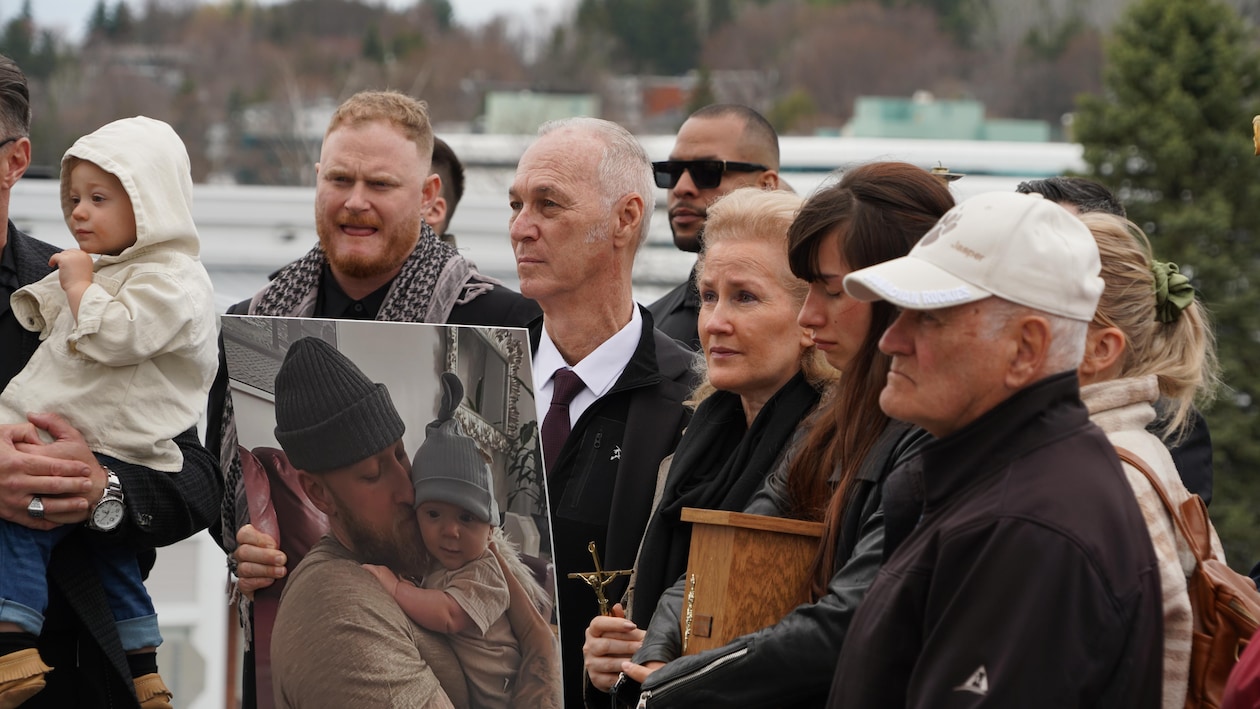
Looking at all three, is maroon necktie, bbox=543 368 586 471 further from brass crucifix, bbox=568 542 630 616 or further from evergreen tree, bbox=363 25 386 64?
evergreen tree, bbox=363 25 386 64

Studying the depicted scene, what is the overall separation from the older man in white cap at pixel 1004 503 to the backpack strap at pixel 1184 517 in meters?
0.48

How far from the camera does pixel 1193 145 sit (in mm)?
23453

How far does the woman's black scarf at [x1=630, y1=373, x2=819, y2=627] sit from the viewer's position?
135 inches

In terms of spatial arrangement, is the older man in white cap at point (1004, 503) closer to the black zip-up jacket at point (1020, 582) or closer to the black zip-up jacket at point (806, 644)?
the black zip-up jacket at point (1020, 582)

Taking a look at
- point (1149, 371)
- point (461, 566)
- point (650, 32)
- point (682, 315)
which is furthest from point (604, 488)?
point (650, 32)

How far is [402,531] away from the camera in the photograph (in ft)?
11.6

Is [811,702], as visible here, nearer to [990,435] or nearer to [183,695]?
[990,435]

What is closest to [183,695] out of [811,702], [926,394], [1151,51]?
[811,702]

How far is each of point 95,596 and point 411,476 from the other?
920 mm

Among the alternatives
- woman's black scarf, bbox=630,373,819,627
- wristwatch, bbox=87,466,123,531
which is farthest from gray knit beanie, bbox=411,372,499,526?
wristwatch, bbox=87,466,123,531

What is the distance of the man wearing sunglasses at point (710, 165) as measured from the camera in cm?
633

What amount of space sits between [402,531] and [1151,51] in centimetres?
2235

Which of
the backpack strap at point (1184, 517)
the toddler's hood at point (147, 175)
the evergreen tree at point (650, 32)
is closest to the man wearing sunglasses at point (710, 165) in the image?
the toddler's hood at point (147, 175)

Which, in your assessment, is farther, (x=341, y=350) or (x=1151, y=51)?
(x=1151, y=51)
